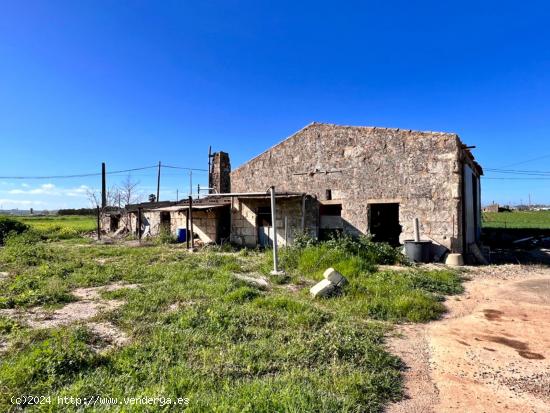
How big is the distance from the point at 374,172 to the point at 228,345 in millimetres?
10011

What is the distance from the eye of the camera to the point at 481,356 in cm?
423

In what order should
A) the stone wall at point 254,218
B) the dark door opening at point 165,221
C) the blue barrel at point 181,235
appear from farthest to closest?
the dark door opening at point 165,221 < the blue barrel at point 181,235 < the stone wall at point 254,218

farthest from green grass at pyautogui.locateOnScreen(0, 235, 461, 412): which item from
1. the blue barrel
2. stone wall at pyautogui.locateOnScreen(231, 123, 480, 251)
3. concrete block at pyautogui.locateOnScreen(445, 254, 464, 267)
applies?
the blue barrel

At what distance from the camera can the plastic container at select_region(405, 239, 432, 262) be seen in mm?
10984

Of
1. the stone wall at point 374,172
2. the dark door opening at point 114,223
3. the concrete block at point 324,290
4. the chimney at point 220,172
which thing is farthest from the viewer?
the dark door opening at point 114,223

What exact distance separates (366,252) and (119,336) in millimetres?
7583

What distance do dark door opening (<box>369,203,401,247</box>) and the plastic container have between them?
8.67 feet

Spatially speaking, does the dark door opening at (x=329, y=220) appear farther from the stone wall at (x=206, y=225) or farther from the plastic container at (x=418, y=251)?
the stone wall at (x=206, y=225)

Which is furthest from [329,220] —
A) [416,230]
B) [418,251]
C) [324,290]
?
[324,290]

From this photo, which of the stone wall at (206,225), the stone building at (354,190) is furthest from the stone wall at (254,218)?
the stone wall at (206,225)

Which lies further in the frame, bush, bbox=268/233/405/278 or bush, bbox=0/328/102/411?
bush, bbox=268/233/405/278

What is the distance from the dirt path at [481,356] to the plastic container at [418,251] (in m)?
3.81

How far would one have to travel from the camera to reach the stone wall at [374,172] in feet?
36.7

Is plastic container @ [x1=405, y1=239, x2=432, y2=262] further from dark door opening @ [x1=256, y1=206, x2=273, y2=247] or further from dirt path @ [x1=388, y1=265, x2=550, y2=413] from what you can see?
dark door opening @ [x1=256, y1=206, x2=273, y2=247]
